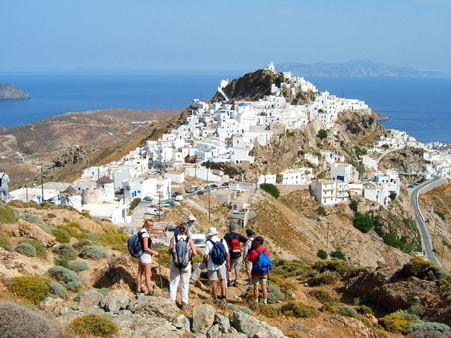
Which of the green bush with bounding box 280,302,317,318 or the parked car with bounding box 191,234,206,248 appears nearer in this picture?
the green bush with bounding box 280,302,317,318

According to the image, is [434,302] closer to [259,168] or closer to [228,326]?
[228,326]

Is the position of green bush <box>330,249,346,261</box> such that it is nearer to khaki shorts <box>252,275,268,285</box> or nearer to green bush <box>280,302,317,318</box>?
green bush <box>280,302,317,318</box>

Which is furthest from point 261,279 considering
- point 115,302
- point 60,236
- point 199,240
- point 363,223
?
point 363,223

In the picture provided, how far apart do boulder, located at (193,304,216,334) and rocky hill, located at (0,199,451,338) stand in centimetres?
1

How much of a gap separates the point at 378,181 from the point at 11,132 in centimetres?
9756

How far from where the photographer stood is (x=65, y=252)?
10.9 metres

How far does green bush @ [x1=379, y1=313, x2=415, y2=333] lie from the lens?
31.4 feet

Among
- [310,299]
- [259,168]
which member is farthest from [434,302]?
[259,168]

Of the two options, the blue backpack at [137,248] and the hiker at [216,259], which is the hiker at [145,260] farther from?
the hiker at [216,259]

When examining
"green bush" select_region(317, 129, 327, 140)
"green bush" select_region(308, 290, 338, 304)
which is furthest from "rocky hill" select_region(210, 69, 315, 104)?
"green bush" select_region(308, 290, 338, 304)

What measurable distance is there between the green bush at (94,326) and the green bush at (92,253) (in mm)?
5002

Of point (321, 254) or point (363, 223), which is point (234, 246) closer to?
point (321, 254)

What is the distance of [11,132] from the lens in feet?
389

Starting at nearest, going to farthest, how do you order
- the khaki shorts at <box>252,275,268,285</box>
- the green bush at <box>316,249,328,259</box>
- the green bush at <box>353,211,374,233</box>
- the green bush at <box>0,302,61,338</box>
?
1. the green bush at <box>0,302,61,338</box>
2. the khaki shorts at <box>252,275,268,285</box>
3. the green bush at <box>316,249,328,259</box>
4. the green bush at <box>353,211,374,233</box>
